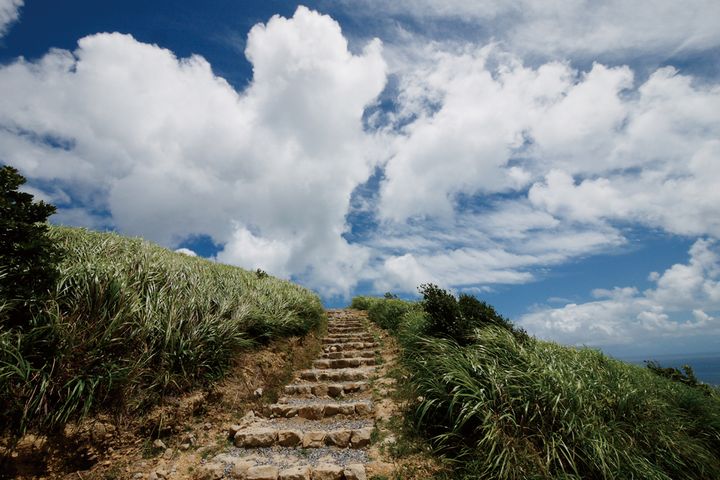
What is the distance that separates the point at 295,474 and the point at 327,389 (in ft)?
10.2

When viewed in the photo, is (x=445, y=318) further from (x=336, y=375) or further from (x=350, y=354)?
(x=350, y=354)

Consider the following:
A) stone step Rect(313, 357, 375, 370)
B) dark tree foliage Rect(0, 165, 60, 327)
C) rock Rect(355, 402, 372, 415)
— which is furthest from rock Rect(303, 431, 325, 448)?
dark tree foliage Rect(0, 165, 60, 327)

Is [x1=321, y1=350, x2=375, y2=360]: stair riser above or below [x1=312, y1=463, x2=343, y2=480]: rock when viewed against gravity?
above

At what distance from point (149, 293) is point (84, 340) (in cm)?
157

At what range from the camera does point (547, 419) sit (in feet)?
14.7

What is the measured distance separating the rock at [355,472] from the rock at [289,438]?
129 cm

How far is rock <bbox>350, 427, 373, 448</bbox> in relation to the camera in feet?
16.7

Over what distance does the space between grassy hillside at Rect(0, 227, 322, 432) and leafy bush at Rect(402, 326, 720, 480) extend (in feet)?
12.0

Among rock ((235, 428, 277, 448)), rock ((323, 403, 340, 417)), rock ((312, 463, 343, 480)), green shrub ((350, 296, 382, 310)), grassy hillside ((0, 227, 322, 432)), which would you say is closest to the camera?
grassy hillside ((0, 227, 322, 432))

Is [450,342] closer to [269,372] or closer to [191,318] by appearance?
[269,372]

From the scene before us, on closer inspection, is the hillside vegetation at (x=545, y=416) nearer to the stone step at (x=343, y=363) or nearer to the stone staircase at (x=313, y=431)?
the stone staircase at (x=313, y=431)

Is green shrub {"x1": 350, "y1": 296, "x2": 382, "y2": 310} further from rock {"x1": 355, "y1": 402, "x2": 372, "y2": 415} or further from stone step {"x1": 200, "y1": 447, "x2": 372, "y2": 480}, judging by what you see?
stone step {"x1": 200, "y1": 447, "x2": 372, "y2": 480}

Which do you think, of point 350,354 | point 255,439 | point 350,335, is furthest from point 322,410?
point 350,335

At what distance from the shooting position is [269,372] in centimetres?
741
